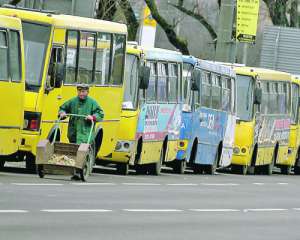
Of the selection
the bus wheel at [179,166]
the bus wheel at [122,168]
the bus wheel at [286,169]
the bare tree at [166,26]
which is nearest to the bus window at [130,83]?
the bus wheel at [122,168]

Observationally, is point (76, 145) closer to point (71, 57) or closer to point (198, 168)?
point (71, 57)

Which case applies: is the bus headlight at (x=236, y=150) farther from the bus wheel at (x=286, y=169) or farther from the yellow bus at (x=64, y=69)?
the yellow bus at (x=64, y=69)

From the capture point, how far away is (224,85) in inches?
1492

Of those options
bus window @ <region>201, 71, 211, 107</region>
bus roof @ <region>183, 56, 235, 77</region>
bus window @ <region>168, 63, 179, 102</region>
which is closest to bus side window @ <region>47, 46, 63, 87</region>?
bus window @ <region>168, 63, 179, 102</region>

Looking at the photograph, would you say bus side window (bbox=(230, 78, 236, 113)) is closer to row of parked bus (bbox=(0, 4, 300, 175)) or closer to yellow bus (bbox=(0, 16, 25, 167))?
row of parked bus (bbox=(0, 4, 300, 175))

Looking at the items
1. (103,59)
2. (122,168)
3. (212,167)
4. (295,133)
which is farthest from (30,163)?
(295,133)

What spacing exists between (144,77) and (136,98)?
56 cm

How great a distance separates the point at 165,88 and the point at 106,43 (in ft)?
14.0

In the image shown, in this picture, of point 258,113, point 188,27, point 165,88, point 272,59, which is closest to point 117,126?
point 165,88

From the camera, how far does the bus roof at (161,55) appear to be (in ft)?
101

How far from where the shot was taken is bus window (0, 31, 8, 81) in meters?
23.8

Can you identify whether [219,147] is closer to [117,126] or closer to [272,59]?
[117,126]

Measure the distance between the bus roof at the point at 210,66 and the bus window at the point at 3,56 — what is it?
10.9m

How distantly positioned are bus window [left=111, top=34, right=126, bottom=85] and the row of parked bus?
2cm
